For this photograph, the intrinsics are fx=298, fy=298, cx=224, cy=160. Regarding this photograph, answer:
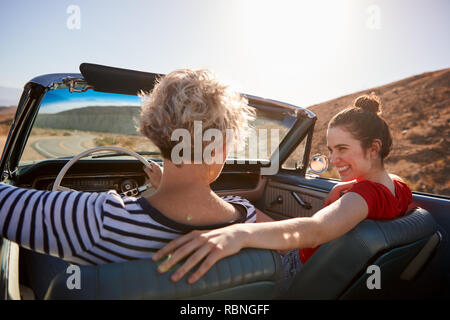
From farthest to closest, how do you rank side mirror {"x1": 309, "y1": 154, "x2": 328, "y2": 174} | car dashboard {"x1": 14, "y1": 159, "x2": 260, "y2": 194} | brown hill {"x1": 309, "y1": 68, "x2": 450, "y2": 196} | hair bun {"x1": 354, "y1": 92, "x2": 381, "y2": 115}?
brown hill {"x1": 309, "y1": 68, "x2": 450, "y2": 196} → side mirror {"x1": 309, "y1": 154, "x2": 328, "y2": 174} → car dashboard {"x1": 14, "y1": 159, "x2": 260, "y2": 194} → hair bun {"x1": 354, "y1": 92, "x2": 381, "y2": 115}

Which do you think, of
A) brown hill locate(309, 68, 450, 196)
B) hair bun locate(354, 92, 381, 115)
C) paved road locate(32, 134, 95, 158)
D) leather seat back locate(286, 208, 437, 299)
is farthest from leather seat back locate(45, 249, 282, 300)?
brown hill locate(309, 68, 450, 196)

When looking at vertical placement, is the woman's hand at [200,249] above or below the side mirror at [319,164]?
above

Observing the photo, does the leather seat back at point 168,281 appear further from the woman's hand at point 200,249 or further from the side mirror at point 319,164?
the side mirror at point 319,164

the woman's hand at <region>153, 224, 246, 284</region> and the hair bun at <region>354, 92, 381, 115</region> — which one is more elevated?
the hair bun at <region>354, 92, 381, 115</region>

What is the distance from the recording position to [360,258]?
126 cm

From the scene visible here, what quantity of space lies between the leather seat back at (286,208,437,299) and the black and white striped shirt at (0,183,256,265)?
666mm

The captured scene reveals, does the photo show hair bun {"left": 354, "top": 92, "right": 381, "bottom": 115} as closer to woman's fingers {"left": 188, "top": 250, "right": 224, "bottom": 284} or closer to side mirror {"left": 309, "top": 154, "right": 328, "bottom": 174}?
side mirror {"left": 309, "top": 154, "right": 328, "bottom": 174}

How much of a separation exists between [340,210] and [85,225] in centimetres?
102

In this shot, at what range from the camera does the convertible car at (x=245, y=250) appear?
863 mm

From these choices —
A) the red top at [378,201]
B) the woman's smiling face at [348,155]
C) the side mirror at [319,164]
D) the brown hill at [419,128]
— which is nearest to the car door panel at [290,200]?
the side mirror at [319,164]

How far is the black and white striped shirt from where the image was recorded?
945 millimetres

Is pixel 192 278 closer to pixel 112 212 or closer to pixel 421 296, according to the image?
pixel 112 212

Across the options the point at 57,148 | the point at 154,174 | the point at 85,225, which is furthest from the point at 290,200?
the point at 57,148

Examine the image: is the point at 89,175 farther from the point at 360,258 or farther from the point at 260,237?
the point at 360,258
